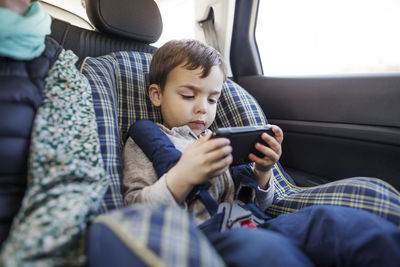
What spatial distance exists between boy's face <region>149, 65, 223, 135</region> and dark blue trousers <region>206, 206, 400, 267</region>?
1.49ft

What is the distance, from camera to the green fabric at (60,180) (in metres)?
0.38

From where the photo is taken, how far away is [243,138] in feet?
2.16

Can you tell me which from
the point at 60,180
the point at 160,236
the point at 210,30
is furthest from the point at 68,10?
the point at 160,236

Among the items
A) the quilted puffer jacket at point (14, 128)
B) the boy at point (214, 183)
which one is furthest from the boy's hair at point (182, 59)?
the quilted puffer jacket at point (14, 128)

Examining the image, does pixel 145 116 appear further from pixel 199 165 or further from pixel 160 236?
pixel 160 236

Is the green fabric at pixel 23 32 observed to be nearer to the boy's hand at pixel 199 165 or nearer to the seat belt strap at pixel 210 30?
the boy's hand at pixel 199 165

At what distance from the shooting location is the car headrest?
1.06 m

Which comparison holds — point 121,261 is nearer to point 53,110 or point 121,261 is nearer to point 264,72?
point 53,110

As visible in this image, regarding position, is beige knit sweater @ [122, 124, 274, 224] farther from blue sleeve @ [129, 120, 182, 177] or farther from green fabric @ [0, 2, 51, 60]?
green fabric @ [0, 2, 51, 60]

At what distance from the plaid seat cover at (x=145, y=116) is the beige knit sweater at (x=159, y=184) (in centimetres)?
5

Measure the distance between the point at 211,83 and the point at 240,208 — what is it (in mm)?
452

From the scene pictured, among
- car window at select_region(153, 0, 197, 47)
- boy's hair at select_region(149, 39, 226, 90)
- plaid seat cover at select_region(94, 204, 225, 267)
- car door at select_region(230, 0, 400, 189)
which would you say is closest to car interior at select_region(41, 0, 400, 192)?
car door at select_region(230, 0, 400, 189)

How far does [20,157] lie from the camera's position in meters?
0.53

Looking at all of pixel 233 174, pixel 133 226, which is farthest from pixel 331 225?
pixel 133 226
